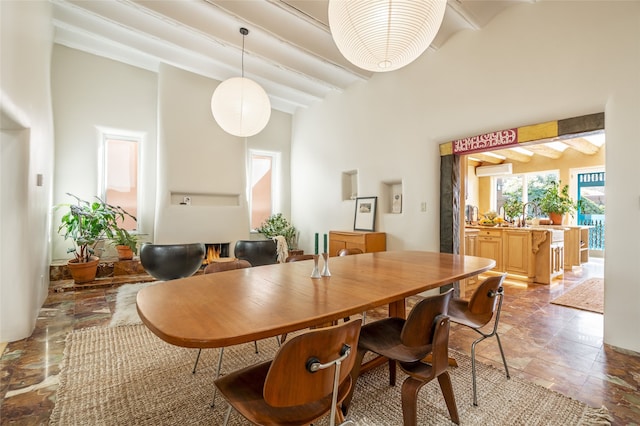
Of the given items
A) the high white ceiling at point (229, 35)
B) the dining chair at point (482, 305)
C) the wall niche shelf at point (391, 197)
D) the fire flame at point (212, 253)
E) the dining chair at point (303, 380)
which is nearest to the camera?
the dining chair at point (303, 380)

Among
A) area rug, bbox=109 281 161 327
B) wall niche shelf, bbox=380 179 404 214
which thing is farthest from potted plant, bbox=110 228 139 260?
wall niche shelf, bbox=380 179 404 214

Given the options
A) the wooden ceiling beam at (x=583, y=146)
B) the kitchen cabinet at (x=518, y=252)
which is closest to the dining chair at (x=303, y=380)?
the kitchen cabinet at (x=518, y=252)

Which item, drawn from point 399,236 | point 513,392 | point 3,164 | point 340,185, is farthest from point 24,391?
point 340,185

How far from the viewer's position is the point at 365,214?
15.3 feet

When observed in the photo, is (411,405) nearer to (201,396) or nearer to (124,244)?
(201,396)

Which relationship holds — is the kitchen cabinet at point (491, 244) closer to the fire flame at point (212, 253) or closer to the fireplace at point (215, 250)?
the fireplace at point (215, 250)

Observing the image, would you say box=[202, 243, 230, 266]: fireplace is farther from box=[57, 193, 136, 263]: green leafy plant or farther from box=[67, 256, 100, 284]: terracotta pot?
box=[67, 256, 100, 284]: terracotta pot

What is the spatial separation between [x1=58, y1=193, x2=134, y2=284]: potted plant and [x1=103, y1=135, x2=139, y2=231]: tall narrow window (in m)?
0.49

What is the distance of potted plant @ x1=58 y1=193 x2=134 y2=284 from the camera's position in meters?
4.10

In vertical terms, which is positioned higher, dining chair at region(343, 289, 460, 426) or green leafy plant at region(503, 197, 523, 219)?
green leafy plant at region(503, 197, 523, 219)

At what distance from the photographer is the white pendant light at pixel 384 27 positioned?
1563 mm

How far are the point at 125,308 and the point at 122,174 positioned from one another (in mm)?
2784

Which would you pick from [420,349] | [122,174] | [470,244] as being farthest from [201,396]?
[122,174]

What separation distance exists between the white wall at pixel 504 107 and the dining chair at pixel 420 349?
210cm
